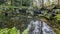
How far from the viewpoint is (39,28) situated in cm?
178

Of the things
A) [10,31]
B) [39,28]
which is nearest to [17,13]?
[10,31]

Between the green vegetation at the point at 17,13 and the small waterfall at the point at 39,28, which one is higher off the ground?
the green vegetation at the point at 17,13

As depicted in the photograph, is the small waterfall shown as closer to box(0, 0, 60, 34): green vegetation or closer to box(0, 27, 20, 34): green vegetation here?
box(0, 0, 60, 34): green vegetation

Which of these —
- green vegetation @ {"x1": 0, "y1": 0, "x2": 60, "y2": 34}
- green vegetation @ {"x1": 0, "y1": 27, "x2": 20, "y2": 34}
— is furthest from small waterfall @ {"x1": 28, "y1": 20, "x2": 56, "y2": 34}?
green vegetation @ {"x1": 0, "y1": 27, "x2": 20, "y2": 34}

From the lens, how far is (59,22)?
67.3 inches

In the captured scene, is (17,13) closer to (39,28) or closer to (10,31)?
(10,31)

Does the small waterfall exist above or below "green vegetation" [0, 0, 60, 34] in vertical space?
below

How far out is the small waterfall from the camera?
5.78 ft

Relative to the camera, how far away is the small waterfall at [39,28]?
1762 millimetres

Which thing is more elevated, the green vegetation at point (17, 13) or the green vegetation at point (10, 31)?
the green vegetation at point (17, 13)

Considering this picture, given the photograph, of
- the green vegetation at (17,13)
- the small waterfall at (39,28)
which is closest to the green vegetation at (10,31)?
the green vegetation at (17,13)

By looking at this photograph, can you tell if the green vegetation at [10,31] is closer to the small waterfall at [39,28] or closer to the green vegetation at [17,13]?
the green vegetation at [17,13]

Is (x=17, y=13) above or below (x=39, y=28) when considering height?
above

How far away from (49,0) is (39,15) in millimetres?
243
